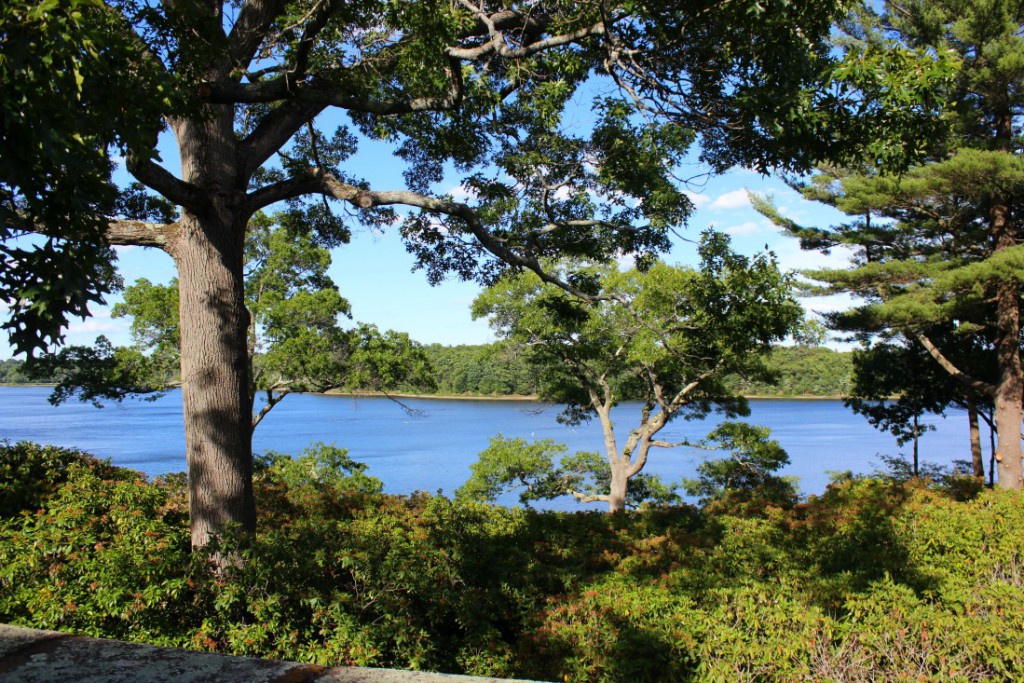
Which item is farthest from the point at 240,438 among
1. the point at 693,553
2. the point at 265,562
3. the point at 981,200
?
the point at 981,200

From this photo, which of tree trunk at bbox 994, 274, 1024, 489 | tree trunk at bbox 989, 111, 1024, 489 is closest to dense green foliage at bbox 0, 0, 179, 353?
tree trunk at bbox 989, 111, 1024, 489

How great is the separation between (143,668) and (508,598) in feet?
10.5

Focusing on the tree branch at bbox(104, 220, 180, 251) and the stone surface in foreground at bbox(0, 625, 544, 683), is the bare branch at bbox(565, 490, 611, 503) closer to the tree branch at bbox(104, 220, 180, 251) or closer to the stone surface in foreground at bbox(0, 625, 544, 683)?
the tree branch at bbox(104, 220, 180, 251)

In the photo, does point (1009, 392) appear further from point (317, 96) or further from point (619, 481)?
point (317, 96)

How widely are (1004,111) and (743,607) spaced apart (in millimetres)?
13448

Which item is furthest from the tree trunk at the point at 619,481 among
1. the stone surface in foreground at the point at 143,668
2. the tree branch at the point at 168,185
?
the stone surface in foreground at the point at 143,668

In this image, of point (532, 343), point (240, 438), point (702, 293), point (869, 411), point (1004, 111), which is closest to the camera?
point (240, 438)

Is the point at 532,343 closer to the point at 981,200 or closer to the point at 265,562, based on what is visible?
the point at 981,200

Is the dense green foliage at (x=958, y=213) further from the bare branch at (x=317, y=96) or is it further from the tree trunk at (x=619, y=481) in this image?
the bare branch at (x=317, y=96)

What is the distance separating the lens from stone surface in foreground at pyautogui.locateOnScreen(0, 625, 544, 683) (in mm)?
1300

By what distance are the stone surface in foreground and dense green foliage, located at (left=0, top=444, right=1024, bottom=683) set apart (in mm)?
1859

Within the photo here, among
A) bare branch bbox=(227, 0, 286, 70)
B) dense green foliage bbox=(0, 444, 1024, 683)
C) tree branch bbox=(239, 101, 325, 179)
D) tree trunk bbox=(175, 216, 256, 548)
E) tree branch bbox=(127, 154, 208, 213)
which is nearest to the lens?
dense green foliage bbox=(0, 444, 1024, 683)

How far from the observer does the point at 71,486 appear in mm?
5312

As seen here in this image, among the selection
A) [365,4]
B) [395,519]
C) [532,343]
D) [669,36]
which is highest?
[365,4]
